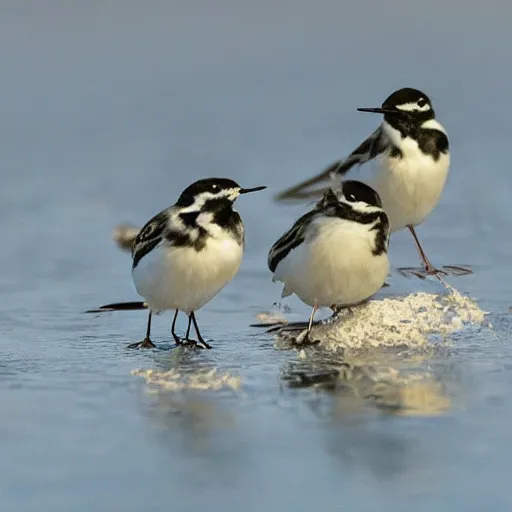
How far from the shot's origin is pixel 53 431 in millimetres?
5844

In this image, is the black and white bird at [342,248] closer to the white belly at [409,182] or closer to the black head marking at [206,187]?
the black head marking at [206,187]

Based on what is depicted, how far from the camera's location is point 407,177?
9.08 meters

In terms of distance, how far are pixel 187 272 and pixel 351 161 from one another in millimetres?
2092

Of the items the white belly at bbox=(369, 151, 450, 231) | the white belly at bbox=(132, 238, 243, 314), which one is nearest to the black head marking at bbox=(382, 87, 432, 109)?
the white belly at bbox=(369, 151, 450, 231)

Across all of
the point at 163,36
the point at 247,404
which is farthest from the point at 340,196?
the point at 163,36

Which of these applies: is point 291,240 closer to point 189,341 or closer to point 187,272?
point 187,272

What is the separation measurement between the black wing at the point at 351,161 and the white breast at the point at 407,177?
67 mm

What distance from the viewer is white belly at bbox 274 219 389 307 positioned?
7.66 meters

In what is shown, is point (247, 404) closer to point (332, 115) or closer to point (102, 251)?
point (102, 251)

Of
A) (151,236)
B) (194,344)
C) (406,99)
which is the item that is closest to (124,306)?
(151,236)

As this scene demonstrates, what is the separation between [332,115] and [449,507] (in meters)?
9.93

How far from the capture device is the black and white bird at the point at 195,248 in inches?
300

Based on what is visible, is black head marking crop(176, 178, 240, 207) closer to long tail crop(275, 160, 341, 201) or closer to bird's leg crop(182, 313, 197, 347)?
bird's leg crop(182, 313, 197, 347)

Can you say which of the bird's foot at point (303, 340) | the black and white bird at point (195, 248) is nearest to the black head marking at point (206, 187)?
the black and white bird at point (195, 248)
